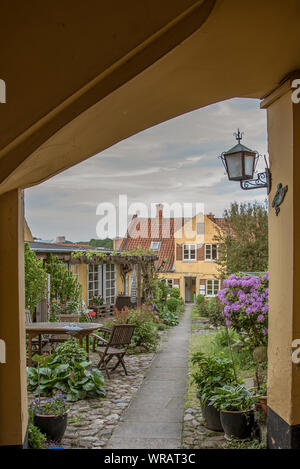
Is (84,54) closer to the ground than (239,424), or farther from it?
farther from it

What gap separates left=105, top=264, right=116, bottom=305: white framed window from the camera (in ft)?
53.5

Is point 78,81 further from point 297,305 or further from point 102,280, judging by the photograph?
point 102,280

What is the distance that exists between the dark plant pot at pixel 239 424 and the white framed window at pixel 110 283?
40.6 ft

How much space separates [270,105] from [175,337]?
8870mm

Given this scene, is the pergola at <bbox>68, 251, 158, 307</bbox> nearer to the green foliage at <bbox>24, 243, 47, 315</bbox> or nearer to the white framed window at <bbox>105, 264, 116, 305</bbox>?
the white framed window at <bbox>105, 264, 116, 305</bbox>

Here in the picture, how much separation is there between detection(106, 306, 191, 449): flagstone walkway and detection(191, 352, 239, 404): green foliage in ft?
1.57

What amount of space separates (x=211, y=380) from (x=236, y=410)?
1.80ft

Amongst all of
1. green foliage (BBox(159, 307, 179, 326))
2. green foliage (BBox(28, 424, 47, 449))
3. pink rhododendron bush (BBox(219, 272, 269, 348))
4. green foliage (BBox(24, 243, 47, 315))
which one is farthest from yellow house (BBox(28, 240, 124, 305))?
green foliage (BBox(28, 424, 47, 449))

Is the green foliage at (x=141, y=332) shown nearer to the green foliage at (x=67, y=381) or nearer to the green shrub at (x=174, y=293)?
the green foliage at (x=67, y=381)

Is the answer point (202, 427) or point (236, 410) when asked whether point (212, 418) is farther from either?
point (236, 410)

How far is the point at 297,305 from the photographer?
3.19 meters

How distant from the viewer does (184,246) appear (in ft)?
81.8

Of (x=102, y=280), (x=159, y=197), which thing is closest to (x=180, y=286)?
(x=102, y=280)

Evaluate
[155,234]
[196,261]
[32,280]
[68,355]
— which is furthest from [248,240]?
[155,234]
